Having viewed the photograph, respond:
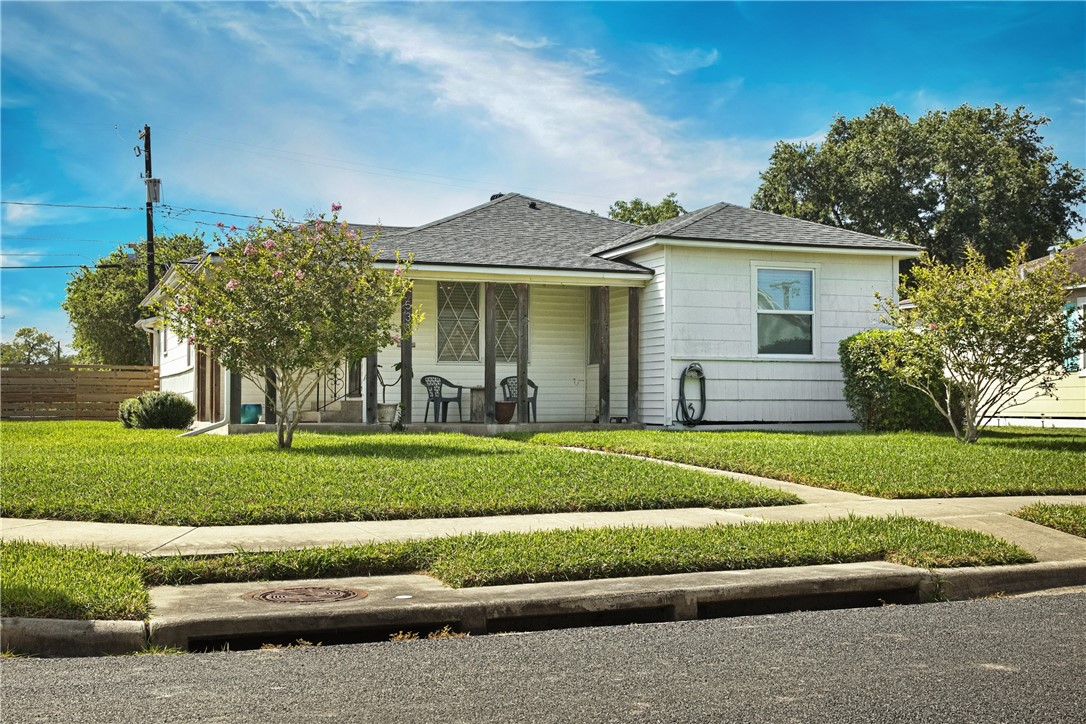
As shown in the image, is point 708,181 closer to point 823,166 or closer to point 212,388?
point 823,166

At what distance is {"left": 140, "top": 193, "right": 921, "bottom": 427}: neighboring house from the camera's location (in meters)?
18.5

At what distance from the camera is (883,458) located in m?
12.7

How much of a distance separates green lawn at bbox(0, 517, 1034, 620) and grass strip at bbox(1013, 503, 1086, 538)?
1.09 m

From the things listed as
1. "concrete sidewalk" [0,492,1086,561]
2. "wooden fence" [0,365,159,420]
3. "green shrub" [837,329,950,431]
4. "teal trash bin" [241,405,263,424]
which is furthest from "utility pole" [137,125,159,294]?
"concrete sidewalk" [0,492,1086,561]

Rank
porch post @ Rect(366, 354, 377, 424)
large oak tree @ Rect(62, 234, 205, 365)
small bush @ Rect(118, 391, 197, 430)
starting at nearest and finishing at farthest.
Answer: porch post @ Rect(366, 354, 377, 424) → small bush @ Rect(118, 391, 197, 430) → large oak tree @ Rect(62, 234, 205, 365)

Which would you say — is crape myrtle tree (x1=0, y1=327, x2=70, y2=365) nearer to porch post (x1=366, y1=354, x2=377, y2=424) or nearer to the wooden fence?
the wooden fence

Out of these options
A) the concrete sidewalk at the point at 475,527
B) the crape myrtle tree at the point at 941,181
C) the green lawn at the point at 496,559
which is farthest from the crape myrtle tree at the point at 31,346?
the green lawn at the point at 496,559

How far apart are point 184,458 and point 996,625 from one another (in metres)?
9.42

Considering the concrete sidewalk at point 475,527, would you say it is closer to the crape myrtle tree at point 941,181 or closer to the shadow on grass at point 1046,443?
the shadow on grass at point 1046,443

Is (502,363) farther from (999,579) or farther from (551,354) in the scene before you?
(999,579)

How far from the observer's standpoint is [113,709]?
12.8 ft

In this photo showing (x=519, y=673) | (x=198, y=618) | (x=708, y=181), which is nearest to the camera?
(x=519, y=673)

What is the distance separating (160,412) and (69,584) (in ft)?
54.7

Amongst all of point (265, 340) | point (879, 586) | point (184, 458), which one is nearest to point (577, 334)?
point (265, 340)
